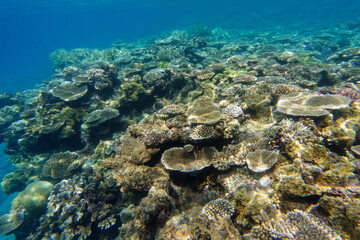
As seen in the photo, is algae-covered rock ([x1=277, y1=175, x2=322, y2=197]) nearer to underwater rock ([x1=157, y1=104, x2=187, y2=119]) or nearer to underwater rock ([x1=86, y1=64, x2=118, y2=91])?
underwater rock ([x1=157, y1=104, x2=187, y2=119])

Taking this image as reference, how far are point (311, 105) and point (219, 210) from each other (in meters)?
3.56

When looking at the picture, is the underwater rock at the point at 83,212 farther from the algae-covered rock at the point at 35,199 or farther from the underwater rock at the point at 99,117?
the underwater rock at the point at 99,117

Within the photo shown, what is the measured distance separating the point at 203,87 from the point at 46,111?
8.75m

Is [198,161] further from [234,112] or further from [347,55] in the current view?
[347,55]

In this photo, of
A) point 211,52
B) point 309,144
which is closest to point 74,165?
point 309,144

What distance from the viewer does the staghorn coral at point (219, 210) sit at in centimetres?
274

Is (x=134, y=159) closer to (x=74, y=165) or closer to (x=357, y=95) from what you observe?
(x=74, y=165)

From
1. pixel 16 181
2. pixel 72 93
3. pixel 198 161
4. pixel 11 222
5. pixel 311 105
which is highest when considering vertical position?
pixel 72 93

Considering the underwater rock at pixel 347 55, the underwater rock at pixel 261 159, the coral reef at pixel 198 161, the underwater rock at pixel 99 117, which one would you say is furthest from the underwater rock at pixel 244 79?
the underwater rock at pixel 347 55

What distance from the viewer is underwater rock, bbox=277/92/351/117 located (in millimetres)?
3817

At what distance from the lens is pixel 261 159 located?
132 inches

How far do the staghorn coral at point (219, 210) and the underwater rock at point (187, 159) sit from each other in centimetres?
84

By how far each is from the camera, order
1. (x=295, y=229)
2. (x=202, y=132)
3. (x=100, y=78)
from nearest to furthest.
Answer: (x=295, y=229) < (x=202, y=132) < (x=100, y=78)

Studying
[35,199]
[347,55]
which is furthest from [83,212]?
[347,55]
